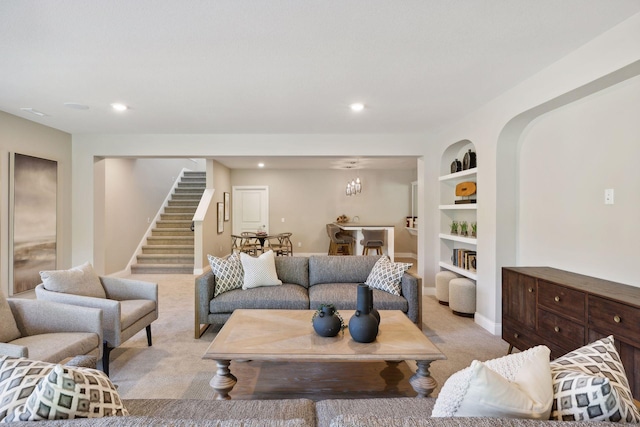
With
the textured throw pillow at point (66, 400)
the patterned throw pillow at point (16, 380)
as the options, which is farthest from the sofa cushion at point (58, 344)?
the textured throw pillow at point (66, 400)

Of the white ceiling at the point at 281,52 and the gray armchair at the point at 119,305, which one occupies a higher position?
the white ceiling at the point at 281,52

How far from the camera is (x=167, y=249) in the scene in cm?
720

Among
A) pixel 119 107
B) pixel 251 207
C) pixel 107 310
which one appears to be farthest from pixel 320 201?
pixel 107 310

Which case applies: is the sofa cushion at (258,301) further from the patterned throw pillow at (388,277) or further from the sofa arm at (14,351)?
the sofa arm at (14,351)

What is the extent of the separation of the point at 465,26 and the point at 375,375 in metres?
2.55

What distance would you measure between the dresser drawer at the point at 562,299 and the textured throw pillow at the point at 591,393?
133 cm

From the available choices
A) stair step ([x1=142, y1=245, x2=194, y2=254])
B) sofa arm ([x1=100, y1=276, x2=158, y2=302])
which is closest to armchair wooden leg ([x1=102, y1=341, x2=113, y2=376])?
sofa arm ([x1=100, y1=276, x2=158, y2=302])

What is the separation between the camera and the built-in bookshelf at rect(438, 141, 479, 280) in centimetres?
414

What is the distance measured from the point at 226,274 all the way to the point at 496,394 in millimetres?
2972

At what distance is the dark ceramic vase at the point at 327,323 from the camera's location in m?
2.20

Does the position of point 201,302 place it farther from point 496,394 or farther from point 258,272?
point 496,394

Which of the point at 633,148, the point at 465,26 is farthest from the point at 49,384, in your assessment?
the point at 633,148

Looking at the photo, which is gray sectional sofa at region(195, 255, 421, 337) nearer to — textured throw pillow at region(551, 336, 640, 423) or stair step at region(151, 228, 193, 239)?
textured throw pillow at region(551, 336, 640, 423)

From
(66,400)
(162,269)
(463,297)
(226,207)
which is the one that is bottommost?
(162,269)
